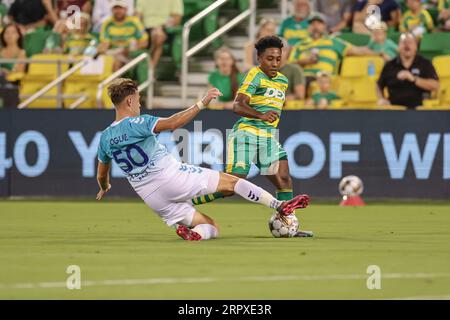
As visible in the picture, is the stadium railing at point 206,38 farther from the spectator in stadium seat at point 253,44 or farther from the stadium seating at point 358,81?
the stadium seating at point 358,81

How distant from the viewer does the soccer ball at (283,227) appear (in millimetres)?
13750

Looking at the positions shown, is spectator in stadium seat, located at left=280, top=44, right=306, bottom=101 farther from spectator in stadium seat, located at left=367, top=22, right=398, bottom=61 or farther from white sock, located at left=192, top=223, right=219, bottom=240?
white sock, located at left=192, top=223, right=219, bottom=240

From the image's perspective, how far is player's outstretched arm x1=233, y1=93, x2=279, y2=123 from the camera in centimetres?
1408

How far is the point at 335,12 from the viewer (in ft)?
81.1

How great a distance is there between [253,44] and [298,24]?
950mm

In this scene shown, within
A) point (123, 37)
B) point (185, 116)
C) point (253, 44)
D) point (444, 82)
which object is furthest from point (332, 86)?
point (185, 116)

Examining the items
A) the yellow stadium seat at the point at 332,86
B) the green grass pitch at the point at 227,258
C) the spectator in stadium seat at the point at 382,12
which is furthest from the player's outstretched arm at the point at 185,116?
Answer: the spectator in stadium seat at the point at 382,12

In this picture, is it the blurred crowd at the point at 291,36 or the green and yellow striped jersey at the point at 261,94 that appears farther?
the blurred crowd at the point at 291,36

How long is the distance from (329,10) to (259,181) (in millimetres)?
4210

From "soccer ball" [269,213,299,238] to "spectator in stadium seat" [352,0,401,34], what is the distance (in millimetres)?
10757

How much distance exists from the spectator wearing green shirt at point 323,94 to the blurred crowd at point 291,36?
0.02m

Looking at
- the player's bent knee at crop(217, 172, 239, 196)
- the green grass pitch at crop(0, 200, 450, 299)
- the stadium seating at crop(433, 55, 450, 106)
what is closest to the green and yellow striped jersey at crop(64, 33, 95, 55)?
the stadium seating at crop(433, 55, 450, 106)
